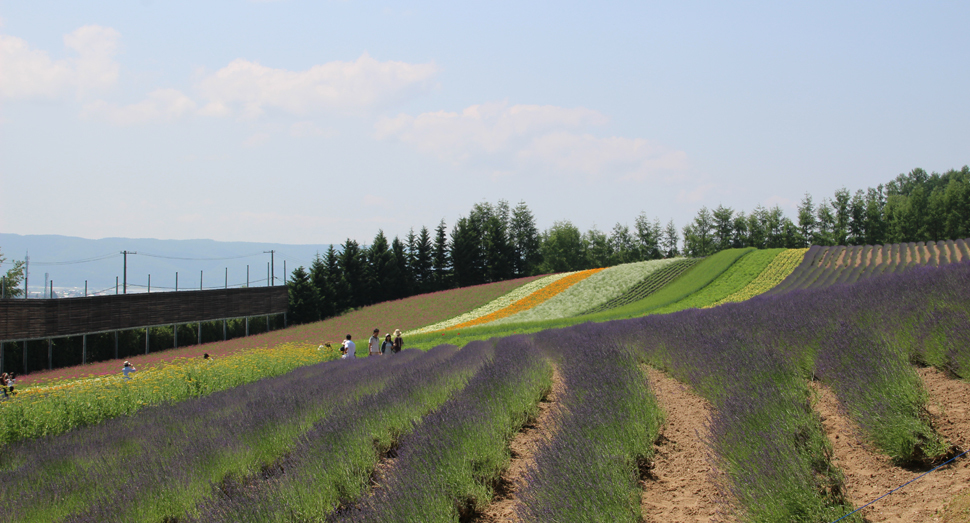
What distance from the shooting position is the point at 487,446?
14.5ft

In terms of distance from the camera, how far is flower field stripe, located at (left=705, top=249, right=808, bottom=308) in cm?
2711

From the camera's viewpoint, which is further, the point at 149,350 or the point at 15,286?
the point at 15,286

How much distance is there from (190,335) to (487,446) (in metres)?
39.2

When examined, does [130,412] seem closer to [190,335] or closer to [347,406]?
[347,406]

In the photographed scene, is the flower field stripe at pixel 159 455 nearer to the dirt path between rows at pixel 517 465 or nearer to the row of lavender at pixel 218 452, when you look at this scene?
the row of lavender at pixel 218 452

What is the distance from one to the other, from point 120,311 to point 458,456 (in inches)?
1446

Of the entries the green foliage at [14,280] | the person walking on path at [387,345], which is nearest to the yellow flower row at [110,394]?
the person walking on path at [387,345]

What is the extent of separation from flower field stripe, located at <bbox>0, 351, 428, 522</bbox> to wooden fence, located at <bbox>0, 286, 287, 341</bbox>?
27.7 metres

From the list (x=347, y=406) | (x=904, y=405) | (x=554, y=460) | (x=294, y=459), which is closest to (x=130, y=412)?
(x=347, y=406)

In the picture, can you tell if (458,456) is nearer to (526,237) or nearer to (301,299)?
(301,299)

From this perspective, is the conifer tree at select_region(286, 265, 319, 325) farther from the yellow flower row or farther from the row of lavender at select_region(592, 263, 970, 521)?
the row of lavender at select_region(592, 263, 970, 521)

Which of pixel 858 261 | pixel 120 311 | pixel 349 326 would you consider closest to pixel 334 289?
pixel 349 326

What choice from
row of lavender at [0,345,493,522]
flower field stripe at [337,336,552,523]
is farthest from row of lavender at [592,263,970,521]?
row of lavender at [0,345,493,522]

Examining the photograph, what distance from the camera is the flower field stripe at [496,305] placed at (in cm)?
3500
